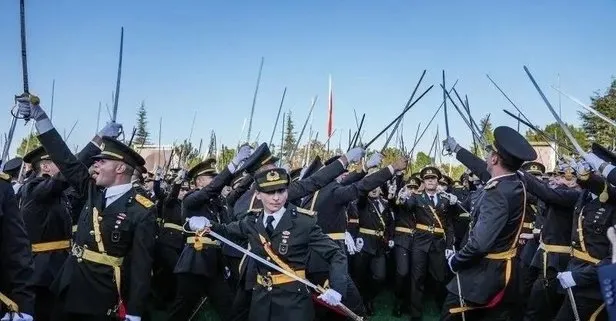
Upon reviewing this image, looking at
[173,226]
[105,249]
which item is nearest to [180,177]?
[173,226]

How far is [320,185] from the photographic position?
7.25 meters

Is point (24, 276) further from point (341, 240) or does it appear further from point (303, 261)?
point (341, 240)

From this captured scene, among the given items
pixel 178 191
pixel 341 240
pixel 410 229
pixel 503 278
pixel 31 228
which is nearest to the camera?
pixel 503 278

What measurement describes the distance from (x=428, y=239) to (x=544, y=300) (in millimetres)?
3161

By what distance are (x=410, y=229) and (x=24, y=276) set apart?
7348 millimetres

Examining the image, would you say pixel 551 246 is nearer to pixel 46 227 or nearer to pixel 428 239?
pixel 428 239

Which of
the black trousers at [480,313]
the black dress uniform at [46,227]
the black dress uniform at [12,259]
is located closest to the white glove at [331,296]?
the black trousers at [480,313]

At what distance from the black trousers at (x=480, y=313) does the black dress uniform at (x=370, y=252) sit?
14.6 feet

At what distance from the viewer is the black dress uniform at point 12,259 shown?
11.9 feet

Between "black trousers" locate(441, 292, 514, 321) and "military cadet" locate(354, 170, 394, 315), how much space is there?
14.5 ft

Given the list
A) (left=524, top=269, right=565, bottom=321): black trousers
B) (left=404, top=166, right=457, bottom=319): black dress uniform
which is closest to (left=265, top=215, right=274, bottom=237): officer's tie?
(left=524, top=269, right=565, bottom=321): black trousers

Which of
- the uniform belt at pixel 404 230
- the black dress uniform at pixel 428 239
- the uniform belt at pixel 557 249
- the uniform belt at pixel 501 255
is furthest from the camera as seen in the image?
the uniform belt at pixel 404 230

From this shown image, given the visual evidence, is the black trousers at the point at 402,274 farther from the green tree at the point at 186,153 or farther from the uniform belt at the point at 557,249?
the green tree at the point at 186,153

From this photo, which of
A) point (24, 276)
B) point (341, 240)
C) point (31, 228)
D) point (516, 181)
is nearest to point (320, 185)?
point (341, 240)
